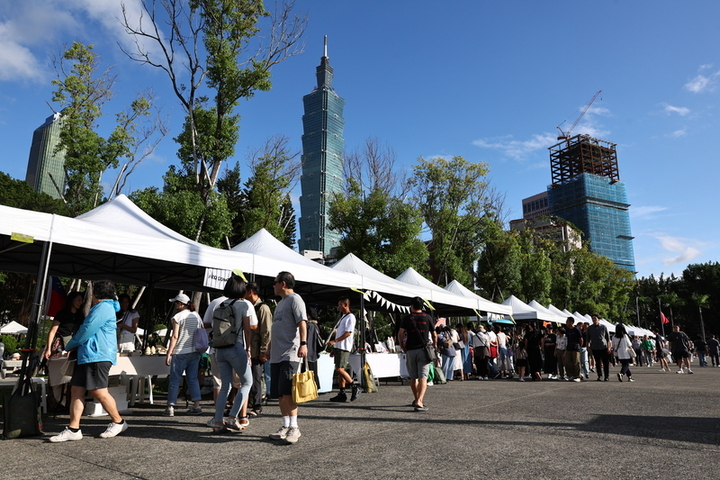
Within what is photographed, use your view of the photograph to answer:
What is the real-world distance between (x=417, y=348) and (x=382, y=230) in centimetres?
2026

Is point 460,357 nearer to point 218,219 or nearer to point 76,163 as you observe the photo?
point 218,219

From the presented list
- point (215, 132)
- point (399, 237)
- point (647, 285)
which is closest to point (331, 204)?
point (399, 237)

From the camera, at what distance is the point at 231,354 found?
5250mm

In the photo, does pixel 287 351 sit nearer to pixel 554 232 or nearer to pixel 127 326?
pixel 127 326

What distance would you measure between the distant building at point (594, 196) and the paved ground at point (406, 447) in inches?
5038

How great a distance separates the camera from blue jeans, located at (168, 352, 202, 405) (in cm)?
682

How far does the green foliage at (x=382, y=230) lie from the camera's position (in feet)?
89.4

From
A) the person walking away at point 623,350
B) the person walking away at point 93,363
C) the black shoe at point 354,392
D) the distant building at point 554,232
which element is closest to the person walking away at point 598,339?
the person walking away at point 623,350

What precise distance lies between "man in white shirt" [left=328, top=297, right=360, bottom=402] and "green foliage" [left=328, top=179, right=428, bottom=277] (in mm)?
17432

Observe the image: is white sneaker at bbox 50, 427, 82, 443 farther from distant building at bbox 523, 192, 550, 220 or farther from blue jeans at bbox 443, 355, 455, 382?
distant building at bbox 523, 192, 550, 220

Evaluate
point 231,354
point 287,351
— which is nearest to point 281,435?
point 287,351

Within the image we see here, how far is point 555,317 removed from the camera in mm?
25109

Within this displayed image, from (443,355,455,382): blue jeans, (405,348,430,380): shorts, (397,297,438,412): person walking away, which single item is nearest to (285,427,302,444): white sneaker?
(397,297,438,412): person walking away

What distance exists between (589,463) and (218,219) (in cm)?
1841
